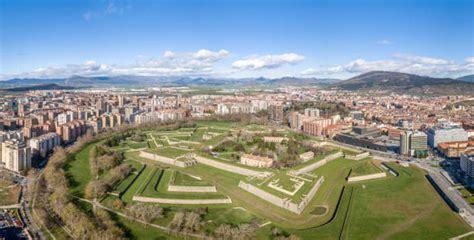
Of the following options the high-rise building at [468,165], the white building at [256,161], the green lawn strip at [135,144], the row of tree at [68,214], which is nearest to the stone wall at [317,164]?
the white building at [256,161]

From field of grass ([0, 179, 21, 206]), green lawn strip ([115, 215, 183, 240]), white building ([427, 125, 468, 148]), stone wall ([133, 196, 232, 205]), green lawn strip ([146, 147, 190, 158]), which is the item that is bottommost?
green lawn strip ([115, 215, 183, 240])

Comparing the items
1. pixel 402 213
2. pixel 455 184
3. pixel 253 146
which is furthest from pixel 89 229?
pixel 455 184

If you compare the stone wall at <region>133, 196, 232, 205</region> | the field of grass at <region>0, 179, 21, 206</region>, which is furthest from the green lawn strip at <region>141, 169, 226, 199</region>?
the field of grass at <region>0, 179, 21, 206</region>

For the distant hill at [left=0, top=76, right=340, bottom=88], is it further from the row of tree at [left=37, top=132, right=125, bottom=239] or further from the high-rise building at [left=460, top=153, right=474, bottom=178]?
the row of tree at [left=37, top=132, right=125, bottom=239]

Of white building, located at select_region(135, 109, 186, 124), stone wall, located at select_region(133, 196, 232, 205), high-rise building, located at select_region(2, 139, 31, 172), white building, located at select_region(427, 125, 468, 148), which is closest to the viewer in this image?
stone wall, located at select_region(133, 196, 232, 205)

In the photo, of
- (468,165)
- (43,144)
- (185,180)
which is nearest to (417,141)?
(468,165)

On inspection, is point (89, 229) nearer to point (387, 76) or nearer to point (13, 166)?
point (13, 166)

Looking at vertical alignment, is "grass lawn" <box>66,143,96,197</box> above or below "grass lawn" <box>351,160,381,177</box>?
below
